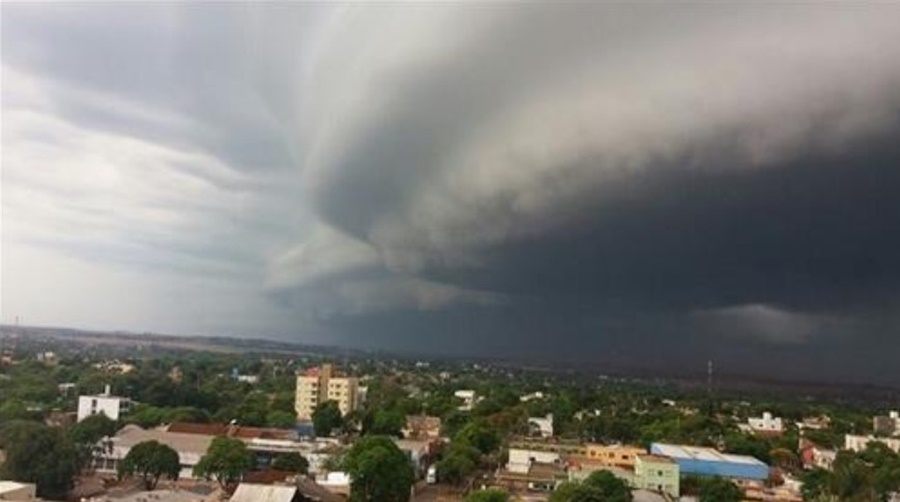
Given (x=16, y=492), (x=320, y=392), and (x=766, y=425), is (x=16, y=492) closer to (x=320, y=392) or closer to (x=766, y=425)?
(x=320, y=392)

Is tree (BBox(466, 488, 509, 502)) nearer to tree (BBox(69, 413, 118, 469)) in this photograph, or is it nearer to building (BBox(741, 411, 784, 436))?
tree (BBox(69, 413, 118, 469))

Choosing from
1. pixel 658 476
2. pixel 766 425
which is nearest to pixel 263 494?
pixel 658 476

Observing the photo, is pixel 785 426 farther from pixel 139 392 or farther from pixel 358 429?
pixel 139 392

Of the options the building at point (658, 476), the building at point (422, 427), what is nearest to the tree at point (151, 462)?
the building at point (422, 427)

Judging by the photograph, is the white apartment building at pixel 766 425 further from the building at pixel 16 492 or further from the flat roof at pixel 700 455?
the building at pixel 16 492

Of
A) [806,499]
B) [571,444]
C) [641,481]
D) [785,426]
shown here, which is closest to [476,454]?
[641,481]

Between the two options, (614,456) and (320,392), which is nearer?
(614,456)
